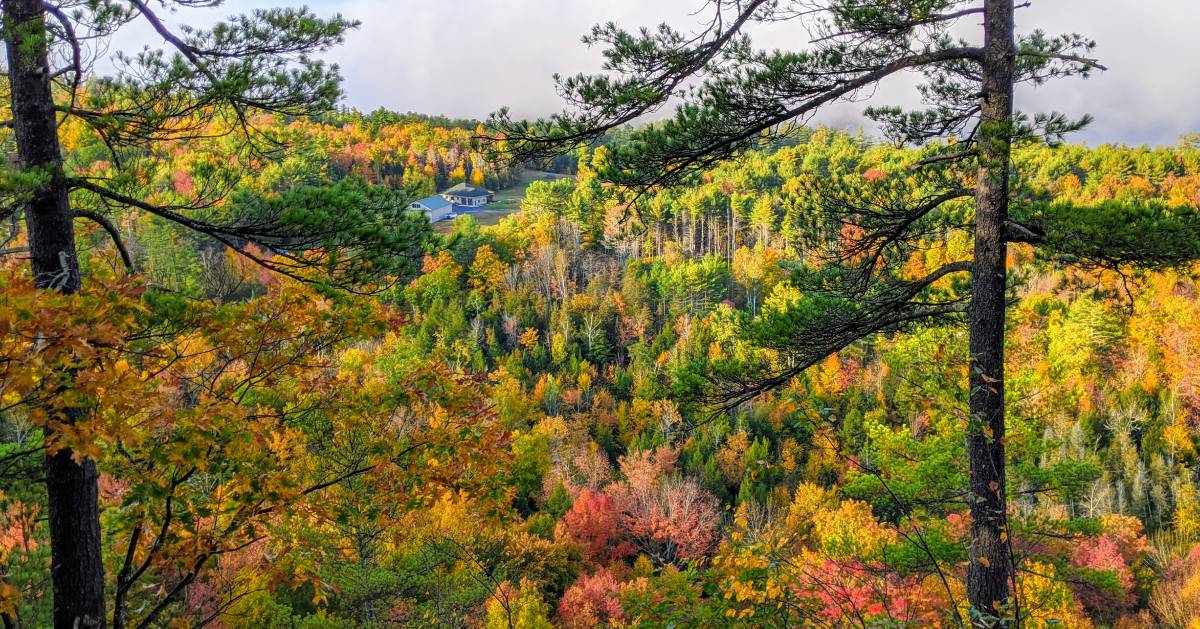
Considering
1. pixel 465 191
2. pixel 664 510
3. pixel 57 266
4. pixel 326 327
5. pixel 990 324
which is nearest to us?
pixel 57 266

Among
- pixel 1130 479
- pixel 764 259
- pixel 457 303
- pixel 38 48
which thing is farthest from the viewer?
pixel 764 259

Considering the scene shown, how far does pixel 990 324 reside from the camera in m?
4.06

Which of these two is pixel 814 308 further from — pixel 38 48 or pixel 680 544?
pixel 680 544

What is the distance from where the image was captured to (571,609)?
18.2m

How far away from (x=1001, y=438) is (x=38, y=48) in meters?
5.50

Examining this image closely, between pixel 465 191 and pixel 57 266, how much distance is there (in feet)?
218

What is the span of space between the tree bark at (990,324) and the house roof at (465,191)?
65905 millimetres

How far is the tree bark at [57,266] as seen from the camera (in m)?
3.49

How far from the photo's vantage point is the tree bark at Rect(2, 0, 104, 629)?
3488 mm

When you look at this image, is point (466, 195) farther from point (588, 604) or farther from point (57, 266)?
point (57, 266)

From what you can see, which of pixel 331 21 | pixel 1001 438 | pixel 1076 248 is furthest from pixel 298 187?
pixel 1076 248

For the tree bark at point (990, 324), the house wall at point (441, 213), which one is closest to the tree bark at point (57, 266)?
the tree bark at point (990, 324)

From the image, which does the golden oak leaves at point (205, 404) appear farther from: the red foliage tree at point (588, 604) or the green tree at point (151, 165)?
the red foliage tree at point (588, 604)

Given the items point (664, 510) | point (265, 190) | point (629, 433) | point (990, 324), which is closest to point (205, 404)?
point (265, 190)
